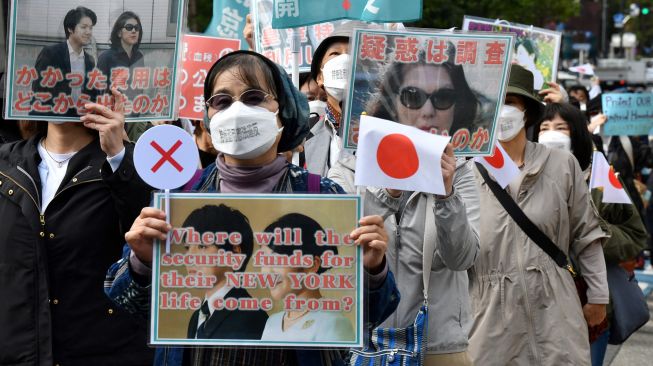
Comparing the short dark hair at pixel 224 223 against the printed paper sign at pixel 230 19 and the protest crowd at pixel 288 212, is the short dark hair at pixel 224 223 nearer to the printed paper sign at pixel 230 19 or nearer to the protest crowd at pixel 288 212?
the protest crowd at pixel 288 212

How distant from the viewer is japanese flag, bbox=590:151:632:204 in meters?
6.70

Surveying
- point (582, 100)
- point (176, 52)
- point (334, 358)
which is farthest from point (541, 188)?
point (582, 100)

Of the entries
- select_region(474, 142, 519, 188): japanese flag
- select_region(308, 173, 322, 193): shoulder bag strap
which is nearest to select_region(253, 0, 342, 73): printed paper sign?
select_region(474, 142, 519, 188): japanese flag

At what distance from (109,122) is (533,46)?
5.35 m

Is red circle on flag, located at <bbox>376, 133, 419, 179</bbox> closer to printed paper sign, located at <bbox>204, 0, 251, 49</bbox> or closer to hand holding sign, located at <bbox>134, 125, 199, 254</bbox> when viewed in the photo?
hand holding sign, located at <bbox>134, 125, 199, 254</bbox>

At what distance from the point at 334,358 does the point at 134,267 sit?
610 mm

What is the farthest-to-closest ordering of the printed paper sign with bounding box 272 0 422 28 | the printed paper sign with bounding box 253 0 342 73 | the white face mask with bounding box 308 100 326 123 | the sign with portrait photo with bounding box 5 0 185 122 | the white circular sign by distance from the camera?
the printed paper sign with bounding box 253 0 342 73, the white face mask with bounding box 308 100 326 123, the printed paper sign with bounding box 272 0 422 28, the sign with portrait photo with bounding box 5 0 185 122, the white circular sign

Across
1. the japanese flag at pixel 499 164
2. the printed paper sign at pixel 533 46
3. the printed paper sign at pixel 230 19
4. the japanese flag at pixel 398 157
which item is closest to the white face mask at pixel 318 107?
the japanese flag at pixel 499 164

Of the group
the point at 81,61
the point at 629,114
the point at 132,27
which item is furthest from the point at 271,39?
the point at 629,114

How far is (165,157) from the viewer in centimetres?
324

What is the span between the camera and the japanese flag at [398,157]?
3447 mm

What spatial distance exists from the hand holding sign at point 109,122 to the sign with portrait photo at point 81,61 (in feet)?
0.09

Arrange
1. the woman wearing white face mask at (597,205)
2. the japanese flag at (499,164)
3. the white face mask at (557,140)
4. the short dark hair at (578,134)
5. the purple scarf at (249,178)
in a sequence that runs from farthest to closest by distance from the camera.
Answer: the white face mask at (557,140) < the short dark hair at (578,134) < the woman wearing white face mask at (597,205) < the japanese flag at (499,164) < the purple scarf at (249,178)

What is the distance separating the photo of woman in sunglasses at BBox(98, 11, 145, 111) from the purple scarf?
2.90 feet
